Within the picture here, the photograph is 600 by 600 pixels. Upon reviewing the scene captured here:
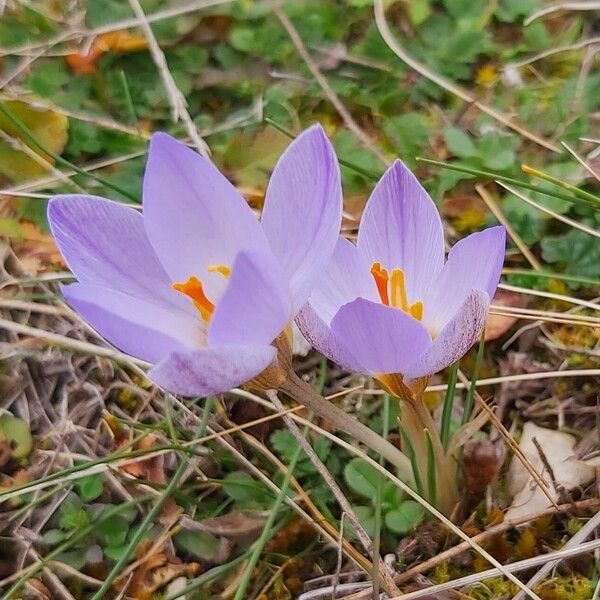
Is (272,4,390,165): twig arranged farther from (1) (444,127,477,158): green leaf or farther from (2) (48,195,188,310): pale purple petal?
(2) (48,195,188,310): pale purple petal

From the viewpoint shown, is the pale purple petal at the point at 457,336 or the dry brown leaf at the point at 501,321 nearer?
the pale purple petal at the point at 457,336

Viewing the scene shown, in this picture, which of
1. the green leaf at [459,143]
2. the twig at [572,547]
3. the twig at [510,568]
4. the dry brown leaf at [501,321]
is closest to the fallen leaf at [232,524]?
the twig at [510,568]

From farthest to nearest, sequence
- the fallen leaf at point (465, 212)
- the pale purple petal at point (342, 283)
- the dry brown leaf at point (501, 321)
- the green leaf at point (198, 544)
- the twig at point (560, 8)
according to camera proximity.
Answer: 1. the twig at point (560, 8)
2. the fallen leaf at point (465, 212)
3. the dry brown leaf at point (501, 321)
4. the green leaf at point (198, 544)
5. the pale purple petal at point (342, 283)

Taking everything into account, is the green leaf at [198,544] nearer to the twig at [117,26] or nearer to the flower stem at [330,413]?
the flower stem at [330,413]

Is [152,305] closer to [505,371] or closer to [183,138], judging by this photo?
[505,371]

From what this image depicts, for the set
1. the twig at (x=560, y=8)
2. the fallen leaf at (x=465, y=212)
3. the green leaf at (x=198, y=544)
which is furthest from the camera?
the twig at (x=560, y=8)

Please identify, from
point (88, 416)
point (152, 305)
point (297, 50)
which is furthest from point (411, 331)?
point (297, 50)
